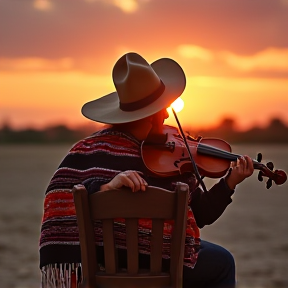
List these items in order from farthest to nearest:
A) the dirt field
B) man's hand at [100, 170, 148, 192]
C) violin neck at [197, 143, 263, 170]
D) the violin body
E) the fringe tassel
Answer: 1. the dirt field
2. violin neck at [197, 143, 263, 170]
3. the violin body
4. the fringe tassel
5. man's hand at [100, 170, 148, 192]

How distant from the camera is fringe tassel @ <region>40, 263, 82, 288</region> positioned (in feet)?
11.6

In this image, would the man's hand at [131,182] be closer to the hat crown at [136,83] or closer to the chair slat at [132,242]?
the chair slat at [132,242]

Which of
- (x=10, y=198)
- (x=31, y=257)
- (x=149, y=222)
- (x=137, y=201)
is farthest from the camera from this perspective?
(x=10, y=198)

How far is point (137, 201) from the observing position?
3.15m

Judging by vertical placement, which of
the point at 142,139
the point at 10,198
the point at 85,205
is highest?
the point at 142,139

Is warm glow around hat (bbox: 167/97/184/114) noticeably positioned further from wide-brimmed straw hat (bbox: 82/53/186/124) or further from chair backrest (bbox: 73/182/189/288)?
chair backrest (bbox: 73/182/189/288)

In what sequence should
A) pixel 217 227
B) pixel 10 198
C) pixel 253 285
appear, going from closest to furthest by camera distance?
pixel 253 285, pixel 217 227, pixel 10 198

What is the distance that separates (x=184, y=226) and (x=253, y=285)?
477 cm

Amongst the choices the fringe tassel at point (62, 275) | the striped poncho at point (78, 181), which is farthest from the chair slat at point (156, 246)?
the fringe tassel at point (62, 275)

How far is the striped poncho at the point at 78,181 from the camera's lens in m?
3.54

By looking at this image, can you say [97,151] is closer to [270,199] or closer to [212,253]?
[212,253]

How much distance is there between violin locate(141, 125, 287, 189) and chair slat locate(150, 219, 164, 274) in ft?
1.48

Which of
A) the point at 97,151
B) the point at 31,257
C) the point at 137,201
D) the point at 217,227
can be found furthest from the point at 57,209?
the point at 217,227

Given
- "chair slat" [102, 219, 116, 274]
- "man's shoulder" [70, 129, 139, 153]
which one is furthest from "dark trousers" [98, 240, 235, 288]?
"man's shoulder" [70, 129, 139, 153]
